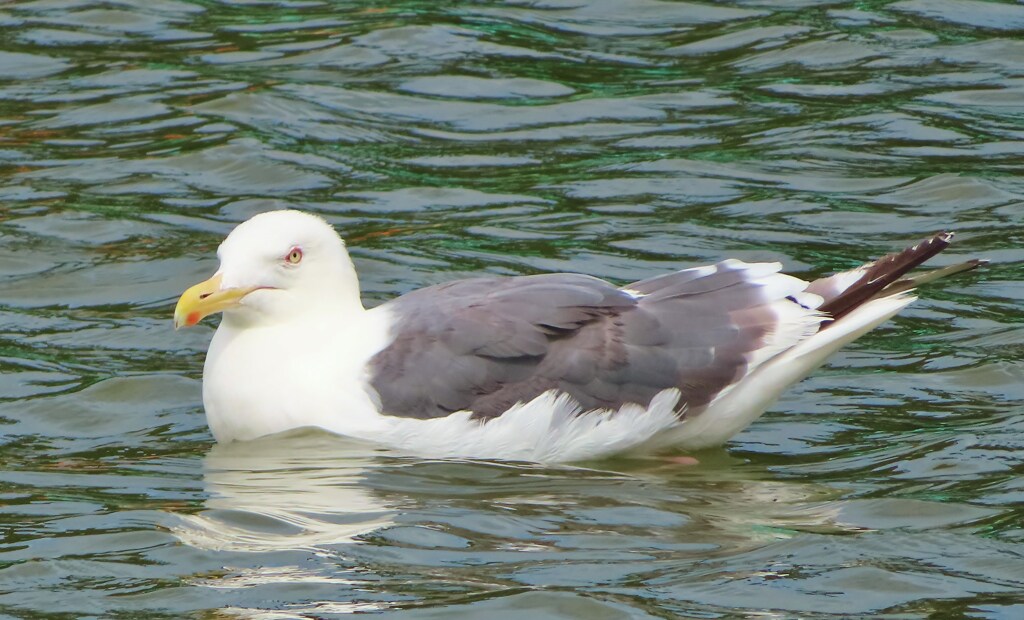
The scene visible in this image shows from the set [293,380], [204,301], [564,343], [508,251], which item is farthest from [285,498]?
[508,251]

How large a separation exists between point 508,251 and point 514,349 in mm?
2733

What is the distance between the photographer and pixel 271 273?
24.6 feet

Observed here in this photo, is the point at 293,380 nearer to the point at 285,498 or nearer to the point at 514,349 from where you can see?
the point at 285,498

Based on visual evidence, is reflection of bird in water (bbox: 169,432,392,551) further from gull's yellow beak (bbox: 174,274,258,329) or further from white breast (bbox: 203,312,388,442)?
gull's yellow beak (bbox: 174,274,258,329)

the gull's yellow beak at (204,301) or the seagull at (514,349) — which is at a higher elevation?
the gull's yellow beak at (204,301)

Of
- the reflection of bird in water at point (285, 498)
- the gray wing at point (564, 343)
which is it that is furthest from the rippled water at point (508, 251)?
the gray wing at point (564, 343)

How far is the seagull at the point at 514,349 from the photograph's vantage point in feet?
23.4

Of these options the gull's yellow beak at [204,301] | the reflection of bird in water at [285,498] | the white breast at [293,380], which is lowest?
the reflection of bird in water at [285,498]

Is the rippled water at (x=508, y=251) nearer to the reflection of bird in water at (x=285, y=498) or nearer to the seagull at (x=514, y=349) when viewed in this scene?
the reflection of bird in water at (x=285, y=498)

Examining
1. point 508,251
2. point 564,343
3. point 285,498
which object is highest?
point 564,343

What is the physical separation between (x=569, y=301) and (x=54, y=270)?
368cm

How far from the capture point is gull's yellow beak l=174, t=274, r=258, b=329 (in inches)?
286

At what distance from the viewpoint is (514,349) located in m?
7.14

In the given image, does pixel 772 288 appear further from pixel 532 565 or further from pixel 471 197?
pixel 471 197
